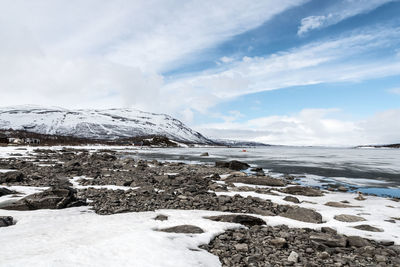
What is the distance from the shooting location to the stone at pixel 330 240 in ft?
25.4

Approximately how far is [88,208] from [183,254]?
6.45 metres

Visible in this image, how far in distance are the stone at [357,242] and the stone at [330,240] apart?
254 millimetres

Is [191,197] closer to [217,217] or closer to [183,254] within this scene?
[217,217]

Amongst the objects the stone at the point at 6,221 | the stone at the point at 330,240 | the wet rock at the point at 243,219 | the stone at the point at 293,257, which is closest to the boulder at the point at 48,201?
the stone at the point at 6,221

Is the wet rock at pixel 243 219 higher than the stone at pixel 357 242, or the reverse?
the wet rock at pixel 243 219

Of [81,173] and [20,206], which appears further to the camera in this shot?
[81,173]

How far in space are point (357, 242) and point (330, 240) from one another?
91 centimetres

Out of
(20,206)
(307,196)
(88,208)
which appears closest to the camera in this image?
(20,206)

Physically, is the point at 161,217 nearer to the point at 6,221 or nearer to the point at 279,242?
the point at 279,242

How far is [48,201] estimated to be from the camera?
1076cm

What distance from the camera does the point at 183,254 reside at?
6609 mm

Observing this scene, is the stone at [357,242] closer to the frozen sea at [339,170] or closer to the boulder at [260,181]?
the boulder at [260,181]

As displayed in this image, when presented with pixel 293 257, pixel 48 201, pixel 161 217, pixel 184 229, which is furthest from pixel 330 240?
pixel 48 201

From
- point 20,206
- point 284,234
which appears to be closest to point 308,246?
point 284,234
